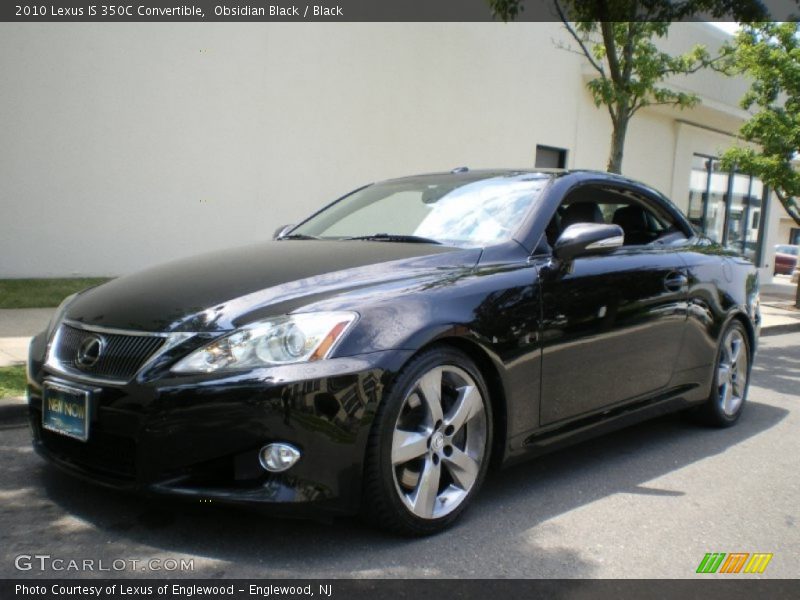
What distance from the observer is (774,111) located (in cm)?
1507

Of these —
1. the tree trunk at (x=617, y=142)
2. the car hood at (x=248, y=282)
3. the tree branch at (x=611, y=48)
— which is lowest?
the car hood at (x=248, y=282)

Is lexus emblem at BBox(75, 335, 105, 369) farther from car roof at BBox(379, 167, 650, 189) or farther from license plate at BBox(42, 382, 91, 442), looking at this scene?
car roof at BBox(379, 167, 650, 189)

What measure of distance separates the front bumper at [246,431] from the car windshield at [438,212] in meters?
1.28

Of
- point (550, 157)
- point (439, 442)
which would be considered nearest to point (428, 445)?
point (439, 442)

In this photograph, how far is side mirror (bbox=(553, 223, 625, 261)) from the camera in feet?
13.5

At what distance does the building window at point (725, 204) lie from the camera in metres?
20.1

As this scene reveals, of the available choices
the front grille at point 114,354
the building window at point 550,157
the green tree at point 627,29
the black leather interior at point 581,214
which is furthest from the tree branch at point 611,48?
the front grille at point 114,354

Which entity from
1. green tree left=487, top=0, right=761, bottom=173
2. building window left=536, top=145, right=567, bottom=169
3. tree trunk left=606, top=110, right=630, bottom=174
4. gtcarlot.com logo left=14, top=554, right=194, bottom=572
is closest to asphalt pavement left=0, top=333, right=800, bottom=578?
gtcarlot.com logo left=14, top=554, right=194, bottom=572

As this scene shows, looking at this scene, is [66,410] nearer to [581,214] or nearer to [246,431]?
[246,431]

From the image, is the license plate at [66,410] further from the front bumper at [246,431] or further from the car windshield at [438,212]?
the car windshield at [438,212]

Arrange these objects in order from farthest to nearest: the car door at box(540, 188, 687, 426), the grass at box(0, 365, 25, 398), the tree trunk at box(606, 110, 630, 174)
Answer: the tree trunk at box(606, 110, 630, 174)
the grass at box(0, 365, 25, 398)
the car door at box(540, 188, 687, 426)

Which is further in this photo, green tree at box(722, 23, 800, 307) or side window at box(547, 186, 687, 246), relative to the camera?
green tree at box(722, 23, 800, 307)

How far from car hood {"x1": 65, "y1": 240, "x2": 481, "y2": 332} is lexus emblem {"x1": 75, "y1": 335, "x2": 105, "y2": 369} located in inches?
3.1

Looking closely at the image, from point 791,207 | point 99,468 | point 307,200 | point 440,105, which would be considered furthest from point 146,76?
point 791,207
